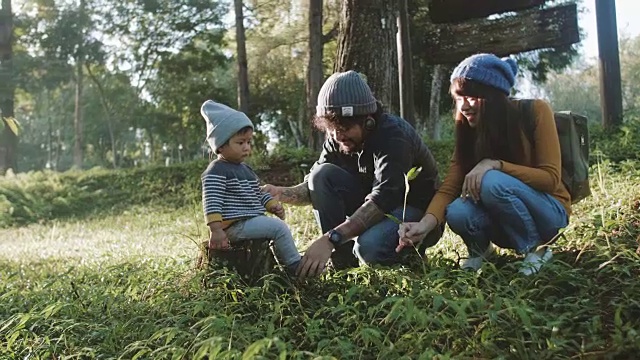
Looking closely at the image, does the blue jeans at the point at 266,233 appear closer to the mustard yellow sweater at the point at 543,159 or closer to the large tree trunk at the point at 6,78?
the mustard yellow sweater at the point at 543,159

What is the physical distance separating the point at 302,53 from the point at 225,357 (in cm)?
2430

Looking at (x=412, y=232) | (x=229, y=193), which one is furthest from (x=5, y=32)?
(x=412, y=232)

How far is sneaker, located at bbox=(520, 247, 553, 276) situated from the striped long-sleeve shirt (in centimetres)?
135

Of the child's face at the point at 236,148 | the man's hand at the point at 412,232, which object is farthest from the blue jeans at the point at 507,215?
the child's face at the point at 236,148

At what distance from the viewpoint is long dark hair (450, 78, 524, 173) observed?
9.93ft

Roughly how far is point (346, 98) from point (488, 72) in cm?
71

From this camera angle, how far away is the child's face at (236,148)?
10.5 ft

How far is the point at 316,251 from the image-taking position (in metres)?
3.07

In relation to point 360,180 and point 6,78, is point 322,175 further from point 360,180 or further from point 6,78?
point 6,78

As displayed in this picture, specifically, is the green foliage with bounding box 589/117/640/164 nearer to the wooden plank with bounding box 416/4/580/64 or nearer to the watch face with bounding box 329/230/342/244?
the wooden plank with bounding box 416/4/580/64

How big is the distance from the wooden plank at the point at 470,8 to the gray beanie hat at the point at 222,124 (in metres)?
3.00

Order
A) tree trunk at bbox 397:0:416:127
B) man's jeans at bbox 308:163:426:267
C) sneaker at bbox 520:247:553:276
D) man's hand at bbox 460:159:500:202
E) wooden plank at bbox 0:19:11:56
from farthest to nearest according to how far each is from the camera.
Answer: wooden plank at bbox 0:19:11:56 → tree trunk at bbox 397:0:416:127 → man's jeans at bbox 308:163:426:267 → man's hand at bbox 460:159:500:202 → sneaker at bbox 520:247:553:276

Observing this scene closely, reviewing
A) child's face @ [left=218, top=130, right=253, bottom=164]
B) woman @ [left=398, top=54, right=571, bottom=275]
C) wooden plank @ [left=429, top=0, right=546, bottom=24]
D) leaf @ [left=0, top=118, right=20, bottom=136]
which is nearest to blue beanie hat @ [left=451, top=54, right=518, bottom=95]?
woman @ [left=398, top=54, right=571, bottom=275]

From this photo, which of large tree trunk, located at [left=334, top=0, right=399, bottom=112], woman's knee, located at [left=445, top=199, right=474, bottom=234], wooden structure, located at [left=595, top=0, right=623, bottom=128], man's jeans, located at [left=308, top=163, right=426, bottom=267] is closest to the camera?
woman's knee, located at [left=445, top=199, right=474, bottom=234]
